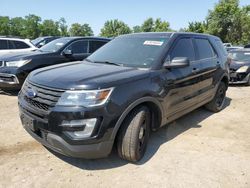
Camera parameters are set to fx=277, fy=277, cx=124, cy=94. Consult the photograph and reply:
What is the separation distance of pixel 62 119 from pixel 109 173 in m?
0.95

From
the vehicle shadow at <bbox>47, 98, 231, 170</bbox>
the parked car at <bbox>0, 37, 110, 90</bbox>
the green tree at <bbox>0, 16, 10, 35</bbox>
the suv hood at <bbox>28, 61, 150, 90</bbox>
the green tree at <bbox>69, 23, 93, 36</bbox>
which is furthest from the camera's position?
the green tree at <bbox>69, 23, 93, 36</bbox>

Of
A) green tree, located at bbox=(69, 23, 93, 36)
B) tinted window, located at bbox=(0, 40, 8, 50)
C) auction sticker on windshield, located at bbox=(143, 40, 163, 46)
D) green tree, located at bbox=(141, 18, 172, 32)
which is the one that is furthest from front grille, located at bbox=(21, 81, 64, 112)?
green tree, located at bbox=(69, 23, 93, 36)

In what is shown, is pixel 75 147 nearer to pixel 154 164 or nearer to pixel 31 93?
pixel 31 93

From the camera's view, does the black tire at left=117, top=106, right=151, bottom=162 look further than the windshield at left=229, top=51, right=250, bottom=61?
No

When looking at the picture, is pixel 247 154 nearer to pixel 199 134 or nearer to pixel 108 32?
pixel 199 134

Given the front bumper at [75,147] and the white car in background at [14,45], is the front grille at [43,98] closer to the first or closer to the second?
the front bumper at [75,147]

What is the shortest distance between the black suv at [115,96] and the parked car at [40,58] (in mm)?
2835

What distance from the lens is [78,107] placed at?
3.09 m

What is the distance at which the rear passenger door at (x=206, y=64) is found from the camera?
5128 millimetres

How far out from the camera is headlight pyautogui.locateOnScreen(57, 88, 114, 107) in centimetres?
312

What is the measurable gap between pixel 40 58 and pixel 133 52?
3662 mm

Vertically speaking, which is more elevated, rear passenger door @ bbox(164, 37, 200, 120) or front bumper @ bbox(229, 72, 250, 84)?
rear passenger door @ bbox(164, 37, 200, 120)

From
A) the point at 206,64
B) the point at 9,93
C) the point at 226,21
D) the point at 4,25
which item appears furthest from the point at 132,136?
the point at 4,25

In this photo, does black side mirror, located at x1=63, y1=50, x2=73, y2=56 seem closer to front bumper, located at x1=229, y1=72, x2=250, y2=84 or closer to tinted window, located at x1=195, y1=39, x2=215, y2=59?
tinted window, located at x1=195, y1=39, x2=215, y2=59
